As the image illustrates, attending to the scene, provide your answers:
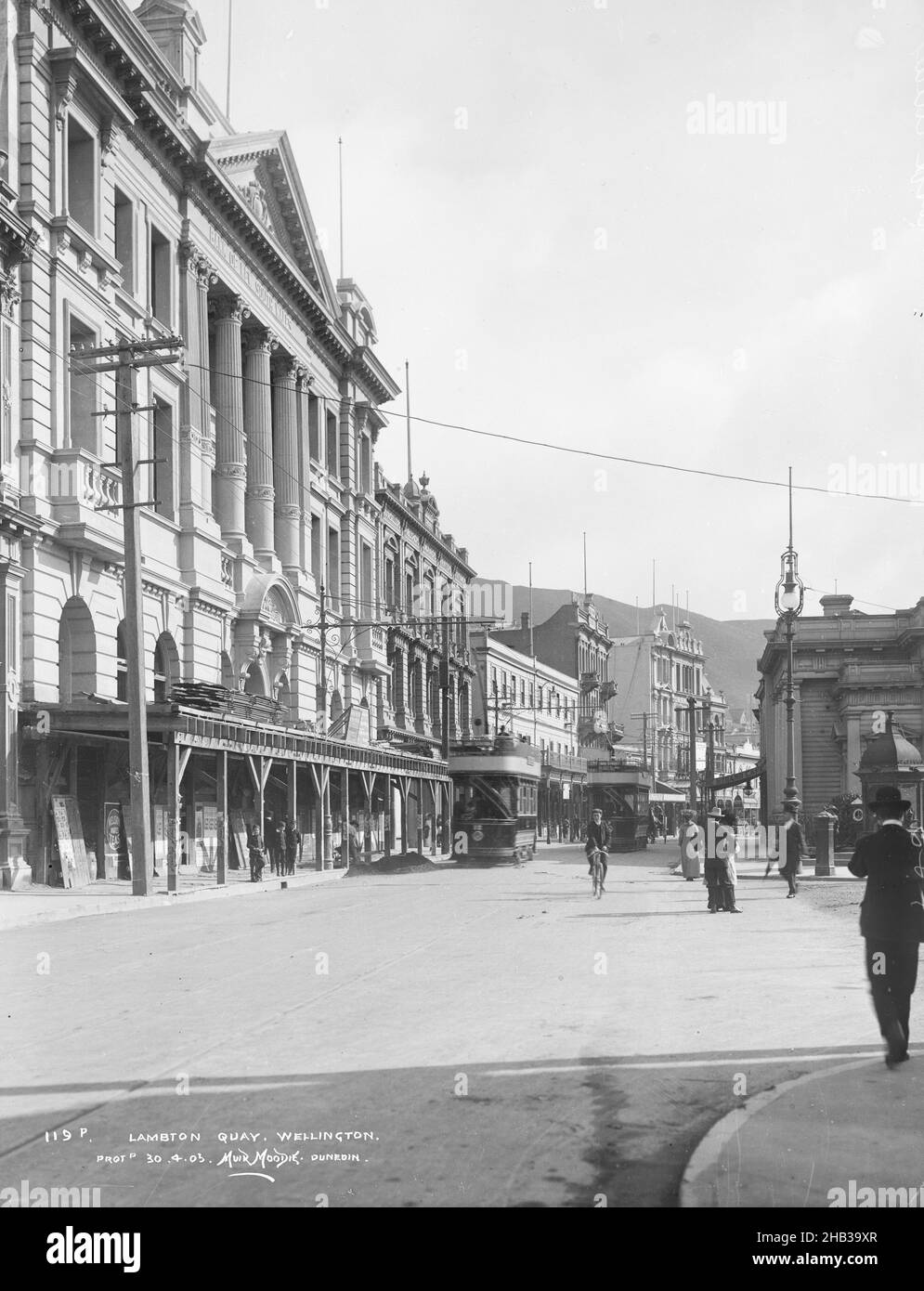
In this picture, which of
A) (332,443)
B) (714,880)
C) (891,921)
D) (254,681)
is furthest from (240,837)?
(891,921)

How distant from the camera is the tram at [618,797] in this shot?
171 feet

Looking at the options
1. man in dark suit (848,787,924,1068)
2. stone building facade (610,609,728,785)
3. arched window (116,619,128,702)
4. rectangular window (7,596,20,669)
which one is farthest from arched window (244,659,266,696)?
stone building facade (610,609,728,785)

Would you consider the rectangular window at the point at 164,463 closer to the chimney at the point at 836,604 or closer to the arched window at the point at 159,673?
the arched window at the point at 159,673

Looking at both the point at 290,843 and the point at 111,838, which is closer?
the point at 111,838

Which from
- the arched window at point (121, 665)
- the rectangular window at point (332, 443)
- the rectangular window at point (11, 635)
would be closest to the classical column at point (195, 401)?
the arched window at point (121, 665)

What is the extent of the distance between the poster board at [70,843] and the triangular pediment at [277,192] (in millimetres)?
20076

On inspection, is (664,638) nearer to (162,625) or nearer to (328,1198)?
(162,625)

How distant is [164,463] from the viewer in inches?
1427

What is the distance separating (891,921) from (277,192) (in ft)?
138

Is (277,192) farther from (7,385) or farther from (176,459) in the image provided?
(7,385)

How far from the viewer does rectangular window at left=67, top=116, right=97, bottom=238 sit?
31531 mm

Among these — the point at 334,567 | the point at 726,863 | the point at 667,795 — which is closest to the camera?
the point at 726,863

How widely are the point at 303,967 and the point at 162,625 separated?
22768 mm
